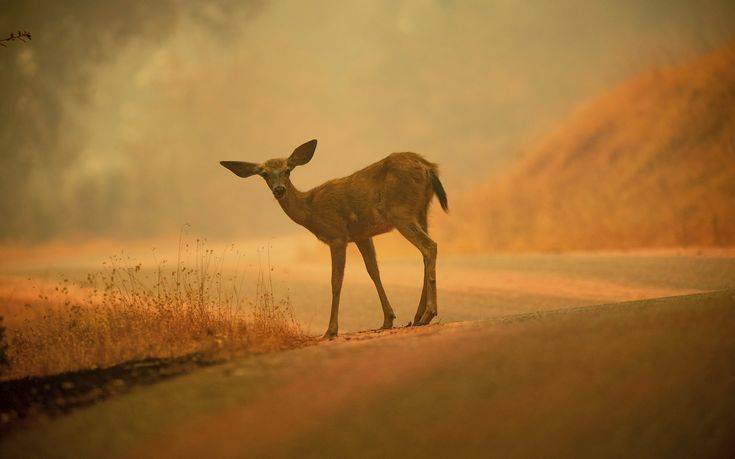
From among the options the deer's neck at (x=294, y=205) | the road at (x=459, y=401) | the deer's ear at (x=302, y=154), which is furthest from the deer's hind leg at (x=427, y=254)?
the road at (x=459, y=401)

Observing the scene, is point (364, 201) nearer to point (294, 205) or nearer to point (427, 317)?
point (294, 205)

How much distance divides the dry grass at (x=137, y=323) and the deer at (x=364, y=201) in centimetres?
115

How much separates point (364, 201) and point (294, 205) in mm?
926

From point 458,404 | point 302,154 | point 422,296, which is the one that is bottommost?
point 458,404

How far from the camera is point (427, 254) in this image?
808cm

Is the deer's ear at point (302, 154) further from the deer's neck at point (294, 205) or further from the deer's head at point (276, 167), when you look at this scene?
the deer's neck at point (294, 205)

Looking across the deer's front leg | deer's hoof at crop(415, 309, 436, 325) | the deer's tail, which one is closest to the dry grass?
the deer's front leg

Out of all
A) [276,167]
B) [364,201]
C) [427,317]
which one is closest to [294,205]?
[276,167]

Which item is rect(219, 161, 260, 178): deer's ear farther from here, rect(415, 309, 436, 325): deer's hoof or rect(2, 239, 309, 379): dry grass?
rect(415, 309, 436, 325): deer's hoof

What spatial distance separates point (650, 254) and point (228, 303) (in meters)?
12.2

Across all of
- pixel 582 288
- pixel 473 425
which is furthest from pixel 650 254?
pixel 473 425

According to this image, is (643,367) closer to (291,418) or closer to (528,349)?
(528,349)

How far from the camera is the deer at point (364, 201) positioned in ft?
27.1

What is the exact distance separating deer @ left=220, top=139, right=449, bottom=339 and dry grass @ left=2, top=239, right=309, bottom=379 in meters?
1.15
